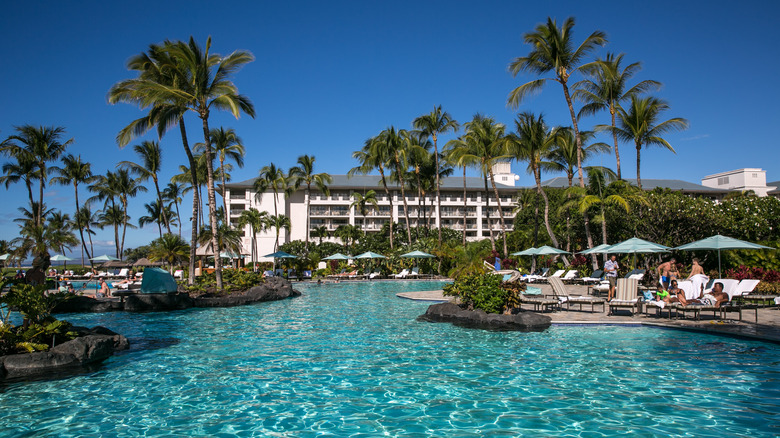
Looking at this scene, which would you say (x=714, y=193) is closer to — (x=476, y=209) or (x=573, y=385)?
(x=476, y=209)

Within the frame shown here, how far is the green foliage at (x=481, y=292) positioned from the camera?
12.9 meters

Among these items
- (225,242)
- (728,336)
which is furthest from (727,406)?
(225,242)

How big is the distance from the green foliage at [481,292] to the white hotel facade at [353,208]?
44.6 metres

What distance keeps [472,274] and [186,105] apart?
15200 millimetres

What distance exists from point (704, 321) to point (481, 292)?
5.45 m

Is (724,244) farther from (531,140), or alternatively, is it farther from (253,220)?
(253,220)

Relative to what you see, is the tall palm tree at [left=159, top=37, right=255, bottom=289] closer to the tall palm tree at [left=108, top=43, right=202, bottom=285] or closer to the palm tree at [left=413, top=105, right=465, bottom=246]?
the tall palm tree at [left=108, top=43, right=202, bottom=285]

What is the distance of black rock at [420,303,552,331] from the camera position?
467 inches

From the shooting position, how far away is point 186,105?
68.9 feet

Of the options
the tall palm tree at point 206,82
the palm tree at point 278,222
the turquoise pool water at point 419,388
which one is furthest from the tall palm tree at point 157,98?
the palm tree at point 278,222

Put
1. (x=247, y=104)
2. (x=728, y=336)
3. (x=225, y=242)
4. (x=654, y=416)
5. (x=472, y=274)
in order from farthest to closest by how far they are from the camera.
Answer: (x=225, y=242)
(x=247, y=104)
(x=472, y=274)
(x=728, y=336)
(x=654, y=416)

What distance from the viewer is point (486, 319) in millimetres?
12500

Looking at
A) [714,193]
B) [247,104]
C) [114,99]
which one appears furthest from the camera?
[714,193]

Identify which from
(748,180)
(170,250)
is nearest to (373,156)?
(170,250)
